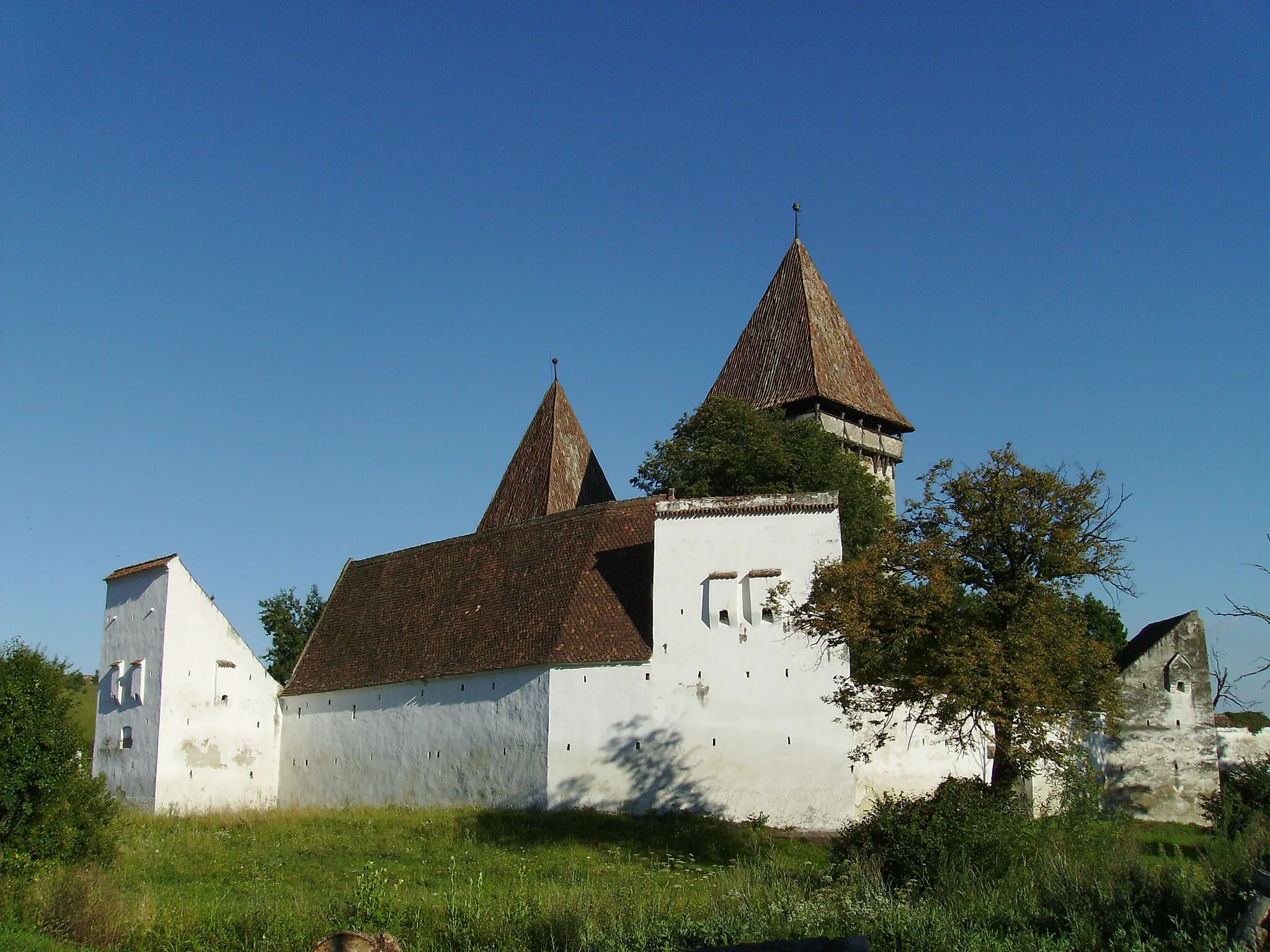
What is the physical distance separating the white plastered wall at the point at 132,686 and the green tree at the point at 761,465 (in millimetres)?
12730

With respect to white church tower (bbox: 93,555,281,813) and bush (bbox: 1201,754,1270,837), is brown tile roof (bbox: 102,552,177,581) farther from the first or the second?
bush (bbox: 1201,754,1270,837)

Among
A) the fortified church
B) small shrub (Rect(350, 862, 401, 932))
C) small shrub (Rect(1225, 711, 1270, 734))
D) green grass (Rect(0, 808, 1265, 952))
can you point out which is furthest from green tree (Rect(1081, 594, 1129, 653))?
small shrub (Rect(350, 862, 401, 932))

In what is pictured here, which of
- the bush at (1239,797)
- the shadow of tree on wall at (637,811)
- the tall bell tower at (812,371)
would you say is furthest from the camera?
the tall bell tower at (812,371)

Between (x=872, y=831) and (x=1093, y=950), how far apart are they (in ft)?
14.9

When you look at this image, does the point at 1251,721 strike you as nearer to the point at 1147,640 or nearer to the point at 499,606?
the point at 1147,640

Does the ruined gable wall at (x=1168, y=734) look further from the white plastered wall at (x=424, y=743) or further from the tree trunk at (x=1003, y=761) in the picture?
the white plastered wall at (x=424, y=743)

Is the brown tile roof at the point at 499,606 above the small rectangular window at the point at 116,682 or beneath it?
above

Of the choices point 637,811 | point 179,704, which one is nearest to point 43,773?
point 637,811

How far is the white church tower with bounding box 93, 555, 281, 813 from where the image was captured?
2686 centimetres

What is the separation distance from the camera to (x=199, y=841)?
2044cm

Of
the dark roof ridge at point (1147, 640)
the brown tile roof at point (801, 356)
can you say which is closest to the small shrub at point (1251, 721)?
the dark roof ridge at point (1147, 640)

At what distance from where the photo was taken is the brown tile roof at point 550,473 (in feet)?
117

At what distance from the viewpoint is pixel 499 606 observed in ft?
86.1

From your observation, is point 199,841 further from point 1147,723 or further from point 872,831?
point 1147,723
